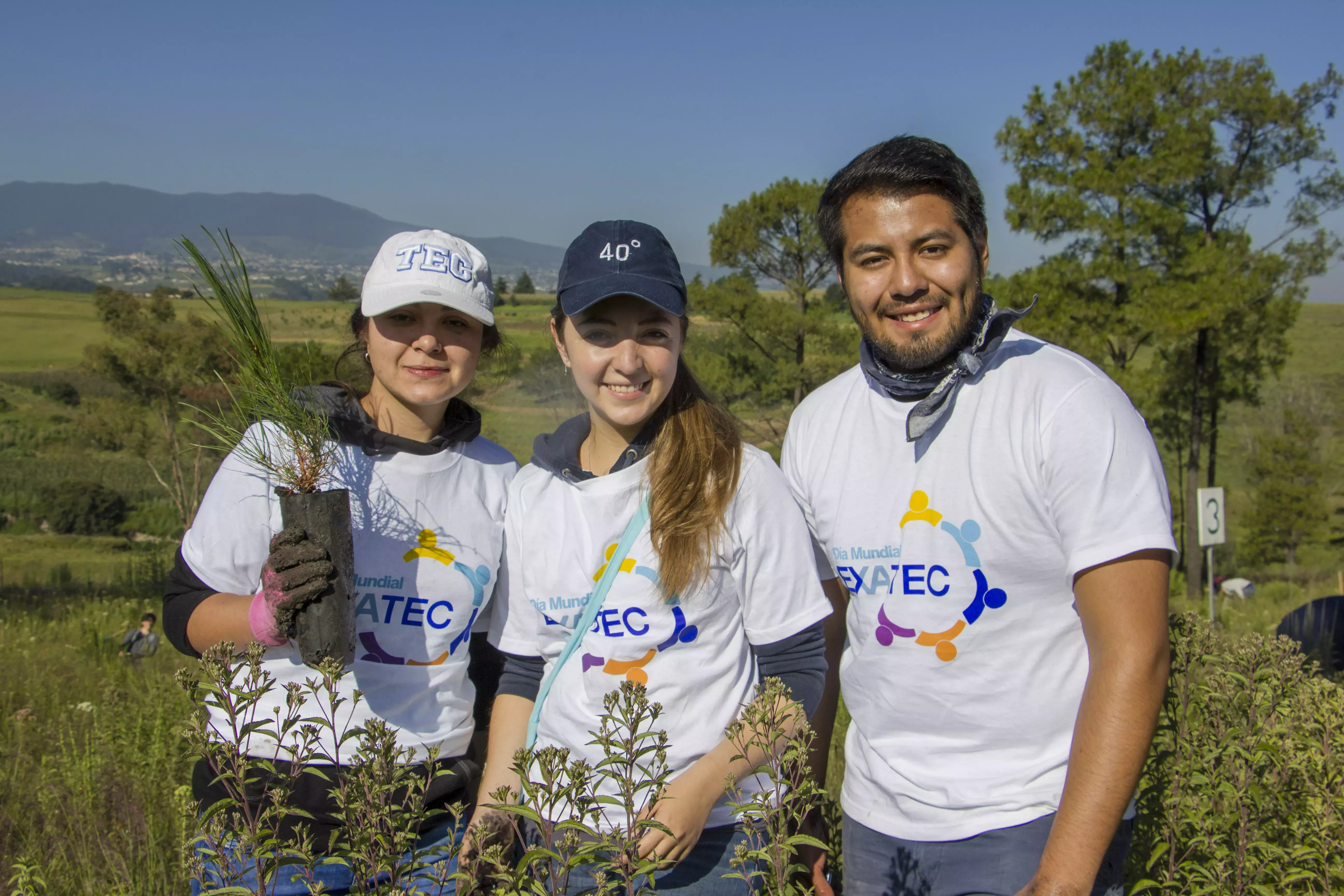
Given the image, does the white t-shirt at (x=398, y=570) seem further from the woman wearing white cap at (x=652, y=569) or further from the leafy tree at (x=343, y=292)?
the leafy tree at (x=343, y=292)

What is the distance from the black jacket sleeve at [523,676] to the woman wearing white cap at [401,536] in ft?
0.43

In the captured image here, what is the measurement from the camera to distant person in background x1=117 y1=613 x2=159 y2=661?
7430 millimetres

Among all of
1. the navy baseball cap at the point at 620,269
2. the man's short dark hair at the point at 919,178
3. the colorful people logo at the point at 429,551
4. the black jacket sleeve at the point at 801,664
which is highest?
the man's short dark hair at the point at 919,178

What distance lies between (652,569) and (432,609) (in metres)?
0.62

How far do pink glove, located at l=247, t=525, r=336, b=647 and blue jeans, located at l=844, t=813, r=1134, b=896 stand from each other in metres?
1.46

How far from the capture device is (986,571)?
77.4 inches

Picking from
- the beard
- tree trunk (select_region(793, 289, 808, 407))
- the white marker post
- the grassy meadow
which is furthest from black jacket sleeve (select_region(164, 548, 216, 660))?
tree trunk (select_region(793, 289, 808, 407))

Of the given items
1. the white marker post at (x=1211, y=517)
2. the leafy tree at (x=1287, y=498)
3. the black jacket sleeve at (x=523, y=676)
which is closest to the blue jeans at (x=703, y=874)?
the black jacket sleeve at (x=523, y=676)

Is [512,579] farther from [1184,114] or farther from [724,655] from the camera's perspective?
[1184,114]

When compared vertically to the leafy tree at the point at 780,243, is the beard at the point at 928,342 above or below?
below

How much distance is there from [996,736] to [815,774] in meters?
0.51

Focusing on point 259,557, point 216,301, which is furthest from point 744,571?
point 216,301

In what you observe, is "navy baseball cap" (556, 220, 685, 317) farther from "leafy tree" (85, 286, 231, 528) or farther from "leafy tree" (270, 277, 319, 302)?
"leafy tree" (85, 286, 231, 528)

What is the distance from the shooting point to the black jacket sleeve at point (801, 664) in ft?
6.77
